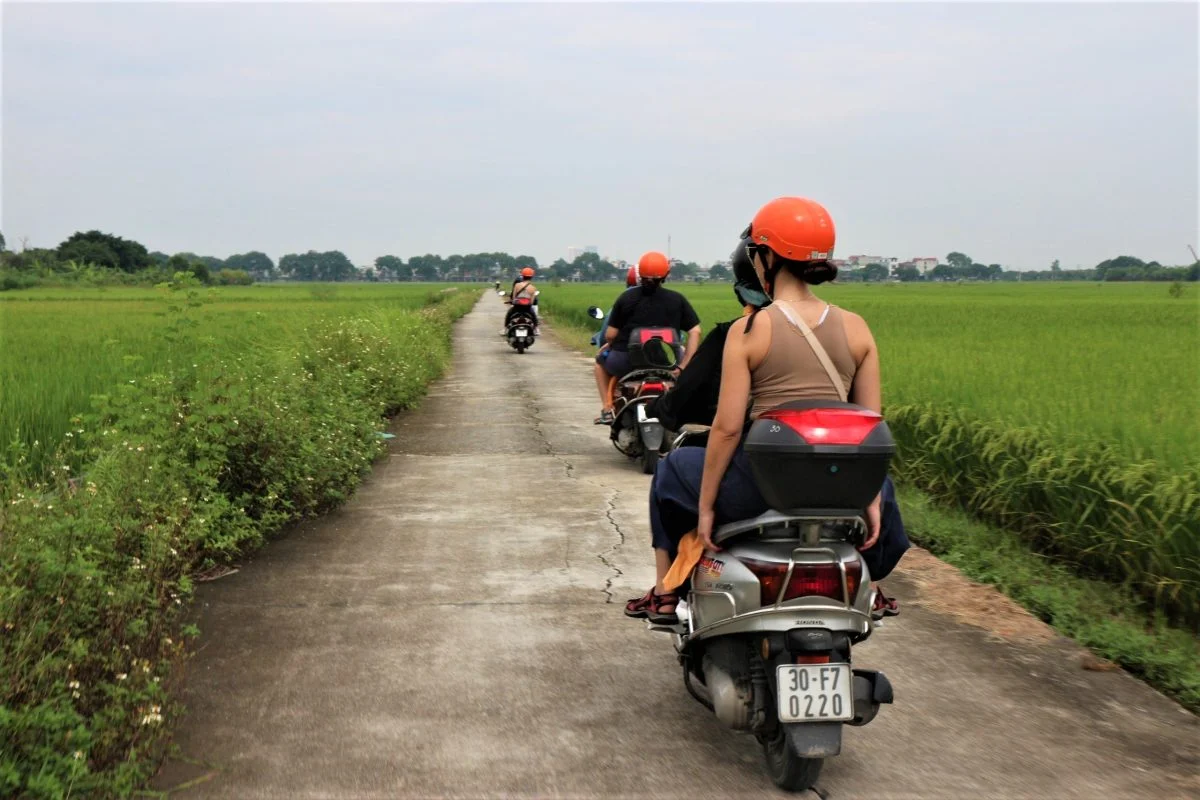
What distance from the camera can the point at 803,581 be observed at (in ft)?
10.7

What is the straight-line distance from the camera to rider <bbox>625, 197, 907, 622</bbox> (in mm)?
3350

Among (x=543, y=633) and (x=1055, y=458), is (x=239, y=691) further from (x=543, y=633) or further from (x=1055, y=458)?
(x=1055, y=458)

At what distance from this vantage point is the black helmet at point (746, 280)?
3.58 m

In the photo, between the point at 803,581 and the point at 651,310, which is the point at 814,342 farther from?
the point at 651,310

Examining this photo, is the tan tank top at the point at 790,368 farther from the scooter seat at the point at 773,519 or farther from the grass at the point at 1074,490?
the grass at the point at 1074,490

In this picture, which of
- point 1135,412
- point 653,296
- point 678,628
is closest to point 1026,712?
point 678,628

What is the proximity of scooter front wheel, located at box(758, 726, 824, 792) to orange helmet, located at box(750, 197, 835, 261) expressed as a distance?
1444 millimetres

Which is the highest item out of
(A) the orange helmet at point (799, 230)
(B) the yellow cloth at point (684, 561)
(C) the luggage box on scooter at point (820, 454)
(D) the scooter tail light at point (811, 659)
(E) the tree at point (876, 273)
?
(E) the tree at point (876, 273)

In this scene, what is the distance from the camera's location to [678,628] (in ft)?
12.5

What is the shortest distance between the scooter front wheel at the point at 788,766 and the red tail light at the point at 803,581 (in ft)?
1.38

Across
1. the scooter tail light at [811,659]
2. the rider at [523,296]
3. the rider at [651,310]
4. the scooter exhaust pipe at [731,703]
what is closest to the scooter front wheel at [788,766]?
the scooter exhaust pipe at [731,703]

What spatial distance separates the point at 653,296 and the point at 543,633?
4729 millimetres

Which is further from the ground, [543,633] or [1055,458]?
[1055,458]

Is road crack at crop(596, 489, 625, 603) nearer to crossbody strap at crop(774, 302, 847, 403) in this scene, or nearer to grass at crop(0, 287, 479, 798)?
grass at crop(0, 287, 479, 798)
